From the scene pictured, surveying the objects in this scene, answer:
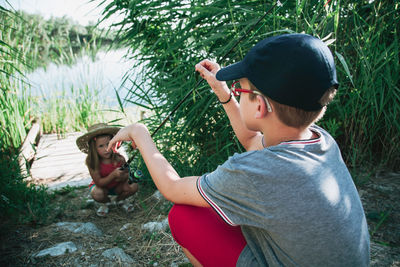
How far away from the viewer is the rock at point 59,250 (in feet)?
6.19

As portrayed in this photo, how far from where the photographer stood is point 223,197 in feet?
3.57

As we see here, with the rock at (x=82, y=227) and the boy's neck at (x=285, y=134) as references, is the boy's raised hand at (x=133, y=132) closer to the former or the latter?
the boy's neck at (x=285, y=134)

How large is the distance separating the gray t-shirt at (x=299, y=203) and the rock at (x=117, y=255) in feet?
3.46

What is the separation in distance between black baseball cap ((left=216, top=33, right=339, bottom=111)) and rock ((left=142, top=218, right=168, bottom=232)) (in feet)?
4.99

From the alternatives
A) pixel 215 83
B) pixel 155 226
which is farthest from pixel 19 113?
pixel 215 83

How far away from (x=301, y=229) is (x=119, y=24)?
2399 millimetres

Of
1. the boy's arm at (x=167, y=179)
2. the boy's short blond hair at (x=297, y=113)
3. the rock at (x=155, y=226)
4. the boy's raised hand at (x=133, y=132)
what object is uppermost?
the boy's short blond hair at (x=297, y=113)

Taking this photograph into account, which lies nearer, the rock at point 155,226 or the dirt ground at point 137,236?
the dirt ground at point 137,236

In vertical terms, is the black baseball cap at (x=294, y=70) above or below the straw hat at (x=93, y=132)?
above

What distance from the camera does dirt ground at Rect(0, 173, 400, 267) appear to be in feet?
6.03

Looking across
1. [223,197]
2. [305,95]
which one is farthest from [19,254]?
[305,95]

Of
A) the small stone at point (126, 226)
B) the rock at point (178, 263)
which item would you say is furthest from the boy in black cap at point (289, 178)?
the small stone at point (126, 226)

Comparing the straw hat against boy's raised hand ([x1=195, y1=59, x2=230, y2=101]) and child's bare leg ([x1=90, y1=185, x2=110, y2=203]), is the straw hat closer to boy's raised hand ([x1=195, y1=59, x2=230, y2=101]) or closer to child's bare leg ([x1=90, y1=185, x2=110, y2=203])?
child's bare leg ([x1=90, y1=185, x2=110, y2=203])

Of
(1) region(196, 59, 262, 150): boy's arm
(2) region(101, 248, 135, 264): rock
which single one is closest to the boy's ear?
(1) region(196, 59, 262, 150): boy's arm
